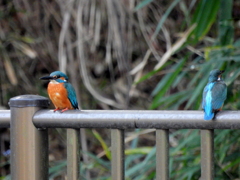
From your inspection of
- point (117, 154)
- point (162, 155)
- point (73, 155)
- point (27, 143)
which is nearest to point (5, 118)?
point (27, 143)

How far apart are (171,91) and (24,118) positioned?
2.79 metres

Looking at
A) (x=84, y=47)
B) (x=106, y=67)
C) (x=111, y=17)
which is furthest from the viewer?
(x=106, y=67)

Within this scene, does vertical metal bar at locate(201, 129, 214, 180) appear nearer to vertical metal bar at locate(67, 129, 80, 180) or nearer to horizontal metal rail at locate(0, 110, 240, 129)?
horizontal metal rail at locate(0, 110, 240, 129)

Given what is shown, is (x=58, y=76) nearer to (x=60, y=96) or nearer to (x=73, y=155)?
(x=60, y=96)

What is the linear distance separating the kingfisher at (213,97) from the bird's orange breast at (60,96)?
1.86 feet

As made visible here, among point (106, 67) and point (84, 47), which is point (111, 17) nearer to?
point (84, 47)

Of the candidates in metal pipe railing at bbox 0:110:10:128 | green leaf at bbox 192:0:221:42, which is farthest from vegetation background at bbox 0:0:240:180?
metal pipe railing at bbox 0:110:10:128

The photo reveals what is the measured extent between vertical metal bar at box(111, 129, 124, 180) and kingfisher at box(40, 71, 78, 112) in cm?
62

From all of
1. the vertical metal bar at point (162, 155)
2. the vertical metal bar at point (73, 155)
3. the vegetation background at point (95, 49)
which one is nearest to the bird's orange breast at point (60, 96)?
the vertical metal bar at point (73, 155)

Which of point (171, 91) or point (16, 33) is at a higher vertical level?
point (16, 33)

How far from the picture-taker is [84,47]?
12.3ft

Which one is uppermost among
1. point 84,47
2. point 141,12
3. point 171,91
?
point 141,12

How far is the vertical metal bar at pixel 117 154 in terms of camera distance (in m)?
1.07

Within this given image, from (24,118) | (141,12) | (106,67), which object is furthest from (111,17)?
(24,118)
